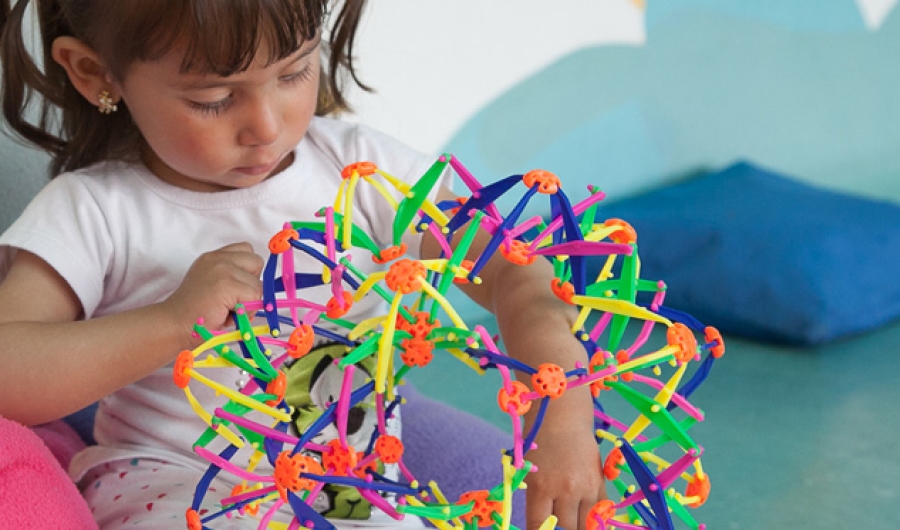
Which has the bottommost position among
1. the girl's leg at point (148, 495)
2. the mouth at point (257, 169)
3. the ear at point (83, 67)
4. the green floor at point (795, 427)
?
the green floor at point (795, 427)

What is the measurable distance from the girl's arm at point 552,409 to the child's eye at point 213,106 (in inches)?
9.0

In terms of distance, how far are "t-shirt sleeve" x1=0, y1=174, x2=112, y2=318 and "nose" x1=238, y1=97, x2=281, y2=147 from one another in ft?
0.49

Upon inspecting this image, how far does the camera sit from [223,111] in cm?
75

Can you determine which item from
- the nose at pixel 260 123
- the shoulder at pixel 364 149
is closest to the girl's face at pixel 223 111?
the nose at pixel 260 123

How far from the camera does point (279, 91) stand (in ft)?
2.48

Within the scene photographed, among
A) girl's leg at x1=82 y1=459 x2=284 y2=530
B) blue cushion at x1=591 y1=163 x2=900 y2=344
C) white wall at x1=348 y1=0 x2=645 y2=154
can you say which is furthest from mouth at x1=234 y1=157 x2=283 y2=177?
blue cushion at x1=591 y1=163 x2=900 y2=344

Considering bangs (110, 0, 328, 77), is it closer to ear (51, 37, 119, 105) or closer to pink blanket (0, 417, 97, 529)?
ear (51, 37, 119, 105)

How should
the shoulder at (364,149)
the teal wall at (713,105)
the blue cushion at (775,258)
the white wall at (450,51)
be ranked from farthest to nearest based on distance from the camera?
the teal wall at (713,105)
the blue cushion at (775,258)
the white wall at (450,51)
the shoulder at (364,149)

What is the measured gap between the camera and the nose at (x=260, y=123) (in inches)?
29.1

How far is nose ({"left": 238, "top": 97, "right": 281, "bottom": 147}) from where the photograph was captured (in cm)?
74

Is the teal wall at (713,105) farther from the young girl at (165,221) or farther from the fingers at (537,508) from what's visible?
the fingers at (537,508)

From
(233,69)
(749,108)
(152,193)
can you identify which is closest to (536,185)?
(233,69)

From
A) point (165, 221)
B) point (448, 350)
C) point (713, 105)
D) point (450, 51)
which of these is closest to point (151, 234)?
point (165, 221)

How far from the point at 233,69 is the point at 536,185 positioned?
0.24m
